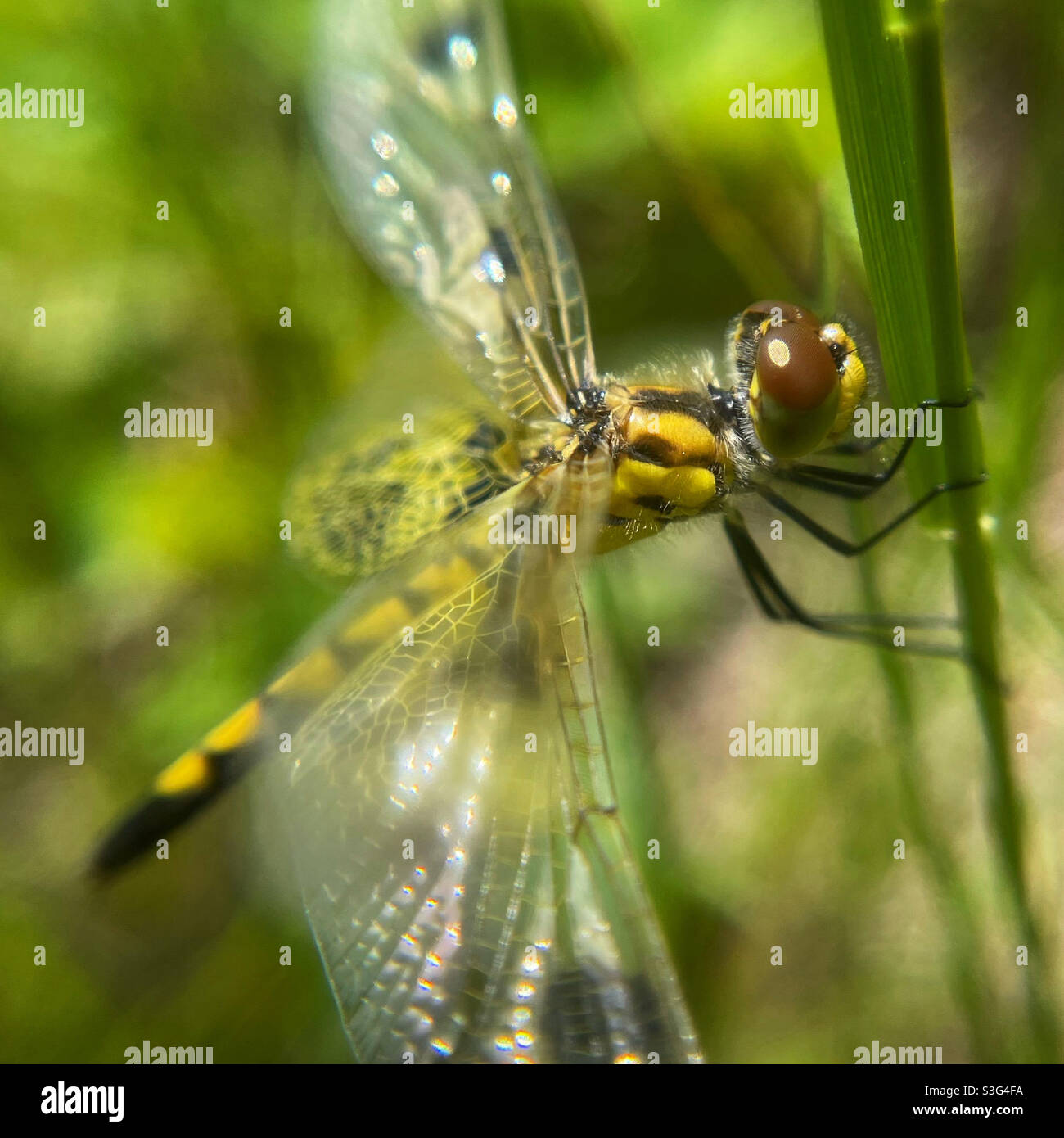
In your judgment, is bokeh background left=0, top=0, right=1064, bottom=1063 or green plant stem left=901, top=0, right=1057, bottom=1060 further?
bokeh background left=0, top=0, right=1064, bottom=1063

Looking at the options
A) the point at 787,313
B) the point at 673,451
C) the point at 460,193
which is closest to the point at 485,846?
the point at 673,451

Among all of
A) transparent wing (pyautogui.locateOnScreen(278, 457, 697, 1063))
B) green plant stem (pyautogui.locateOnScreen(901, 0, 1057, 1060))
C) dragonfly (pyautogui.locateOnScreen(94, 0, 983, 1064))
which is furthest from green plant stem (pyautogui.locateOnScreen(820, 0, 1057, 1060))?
transparent wing (pyautogui.locateOnScreen(278, 457, 697, 1063))

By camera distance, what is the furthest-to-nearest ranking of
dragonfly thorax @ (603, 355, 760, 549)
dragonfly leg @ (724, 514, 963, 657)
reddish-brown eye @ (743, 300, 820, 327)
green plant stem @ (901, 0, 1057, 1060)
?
dragonfly leg @ (724, 514, 963, 657), dragonfly thorax @ (603, 355, 760, 549), reddish-brown eye @ (743, 300, 820, 327), green plant stem @ (901, 0, 1057, 1060)

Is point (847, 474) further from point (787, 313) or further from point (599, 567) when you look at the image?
point (599, 567)

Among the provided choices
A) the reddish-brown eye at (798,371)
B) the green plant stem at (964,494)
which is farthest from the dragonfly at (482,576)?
the green plant stem at (964,494)

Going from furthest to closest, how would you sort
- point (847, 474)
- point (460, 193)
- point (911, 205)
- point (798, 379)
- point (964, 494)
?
point (460, 193) < point (847, 474) < point (798, 379) < point (964, 494) < point (911, 205)

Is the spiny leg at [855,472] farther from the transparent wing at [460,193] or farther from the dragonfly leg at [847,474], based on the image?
the transparent wing at [460,193]

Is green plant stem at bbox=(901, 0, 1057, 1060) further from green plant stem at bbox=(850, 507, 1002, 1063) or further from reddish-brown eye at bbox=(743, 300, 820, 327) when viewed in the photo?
reddish-brown eye at bbox=(743, 300, 820, 327)
